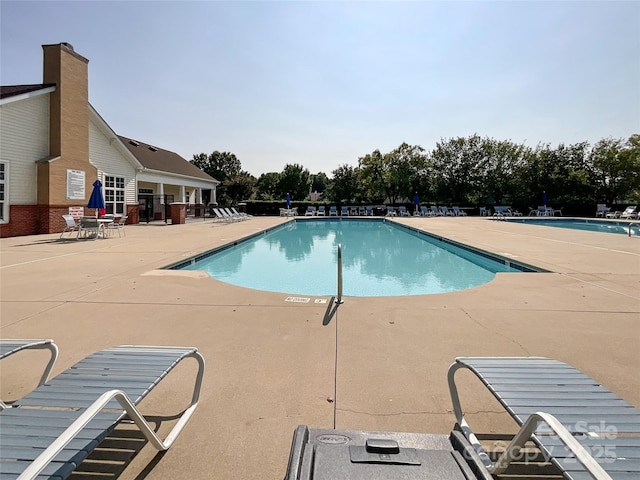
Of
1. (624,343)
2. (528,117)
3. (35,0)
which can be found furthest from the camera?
(528,117)

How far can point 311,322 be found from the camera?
13.4ft

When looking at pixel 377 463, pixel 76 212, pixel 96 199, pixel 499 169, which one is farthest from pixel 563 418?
pixel 499 169

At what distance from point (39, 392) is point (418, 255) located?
11.4m

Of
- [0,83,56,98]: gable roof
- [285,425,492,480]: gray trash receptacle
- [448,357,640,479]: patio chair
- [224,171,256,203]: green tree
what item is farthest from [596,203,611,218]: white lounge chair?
[0,83,56,98]: gable roof

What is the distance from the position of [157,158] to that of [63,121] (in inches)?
399

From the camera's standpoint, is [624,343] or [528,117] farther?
[528,117]

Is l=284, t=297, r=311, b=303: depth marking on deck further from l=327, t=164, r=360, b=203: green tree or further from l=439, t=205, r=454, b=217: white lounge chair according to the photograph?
l=327, t=164, r=360, b=203: green tree

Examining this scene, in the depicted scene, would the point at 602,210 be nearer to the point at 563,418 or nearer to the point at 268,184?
the point at 563,418

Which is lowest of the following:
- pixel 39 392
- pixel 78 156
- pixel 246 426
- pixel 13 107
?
pixel 246 426

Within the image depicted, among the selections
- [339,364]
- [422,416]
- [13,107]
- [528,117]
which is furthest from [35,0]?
[528,117]

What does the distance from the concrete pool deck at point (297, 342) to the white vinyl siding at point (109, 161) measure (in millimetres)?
12086

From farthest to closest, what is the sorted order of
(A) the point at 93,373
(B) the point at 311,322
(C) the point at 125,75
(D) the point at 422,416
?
(C) the point at 125,75 < (B) the point at 311,322 < (D) the point at 422,416 < (A) the point at 93,373

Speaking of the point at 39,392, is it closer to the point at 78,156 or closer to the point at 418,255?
the point at 418,255

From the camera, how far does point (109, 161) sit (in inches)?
696
